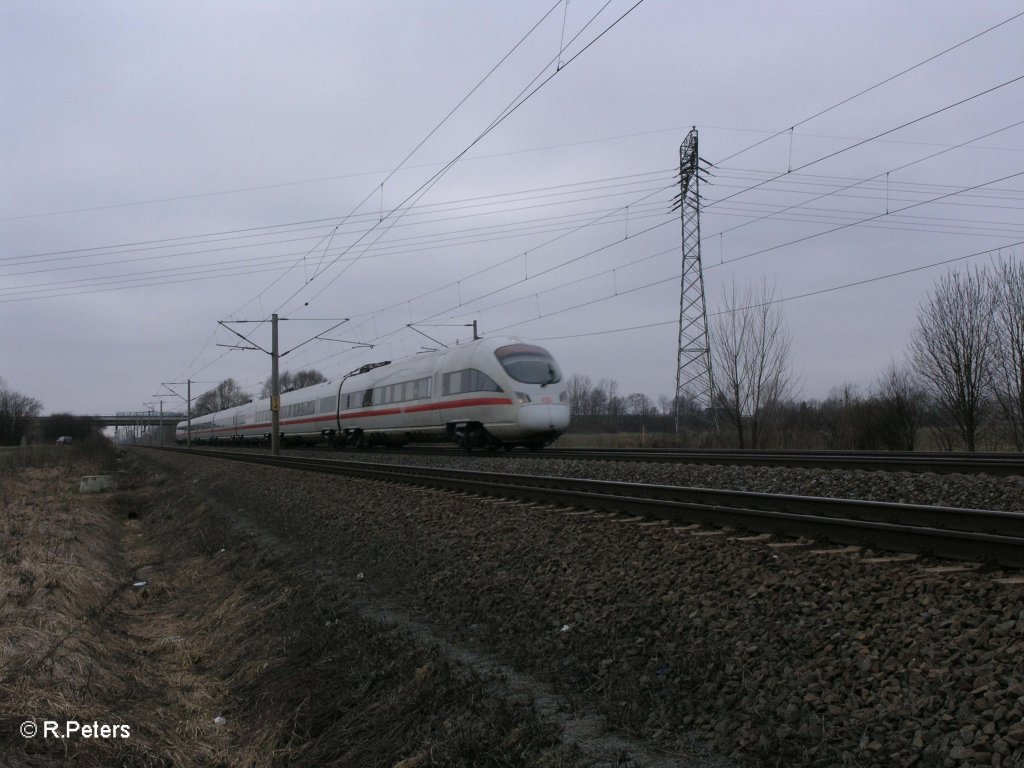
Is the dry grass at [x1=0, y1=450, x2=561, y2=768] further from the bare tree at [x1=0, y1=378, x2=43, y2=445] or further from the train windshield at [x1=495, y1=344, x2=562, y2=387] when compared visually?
the bare tree at [x1=0, y1=378, x2=43, y2=445]

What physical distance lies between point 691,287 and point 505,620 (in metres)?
22.6

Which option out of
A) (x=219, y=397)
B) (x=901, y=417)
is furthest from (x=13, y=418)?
(x=901, y=417)

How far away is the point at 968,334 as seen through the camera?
2291 cm

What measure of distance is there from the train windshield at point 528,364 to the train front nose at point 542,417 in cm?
67

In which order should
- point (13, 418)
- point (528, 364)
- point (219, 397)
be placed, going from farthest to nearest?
1. point (219, 397)
2. point (13, 418)
3. point (528, 364)

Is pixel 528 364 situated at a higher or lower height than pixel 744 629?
higher

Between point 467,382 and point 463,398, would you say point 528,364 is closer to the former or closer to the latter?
point 467,382

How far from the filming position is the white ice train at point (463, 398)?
2070 cm

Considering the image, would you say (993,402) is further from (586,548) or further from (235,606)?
(235,606)

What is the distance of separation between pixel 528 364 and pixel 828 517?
14603 millimetres

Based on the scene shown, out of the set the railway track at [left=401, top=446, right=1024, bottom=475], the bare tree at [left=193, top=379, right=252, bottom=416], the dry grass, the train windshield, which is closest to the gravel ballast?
the dry grass

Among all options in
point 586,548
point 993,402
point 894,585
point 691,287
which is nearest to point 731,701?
point 894,585

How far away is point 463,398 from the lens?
867 inches

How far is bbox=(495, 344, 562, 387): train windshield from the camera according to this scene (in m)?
20.8
